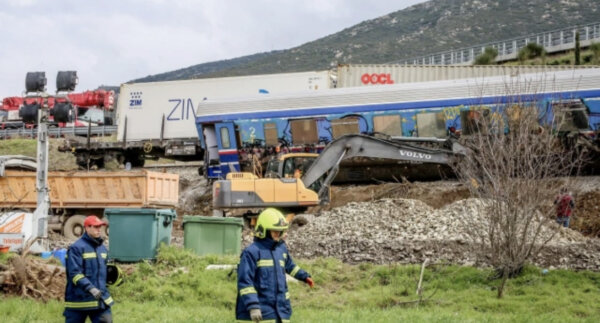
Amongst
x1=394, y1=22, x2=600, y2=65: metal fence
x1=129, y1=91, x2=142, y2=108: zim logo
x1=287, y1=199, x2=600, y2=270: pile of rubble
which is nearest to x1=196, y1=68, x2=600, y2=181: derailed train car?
x1=287, y1=199, x2=600, y2=270: pile of rubble

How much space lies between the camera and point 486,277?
48.4 feet

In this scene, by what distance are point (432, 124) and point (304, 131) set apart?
Answer: 14.1ft

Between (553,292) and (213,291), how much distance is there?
18.2 feet

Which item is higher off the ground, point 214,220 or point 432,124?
point 432,124

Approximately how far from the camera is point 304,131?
28562 millimetres

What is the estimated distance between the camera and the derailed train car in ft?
83.2

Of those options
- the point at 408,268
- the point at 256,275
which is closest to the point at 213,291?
the point at 408,268

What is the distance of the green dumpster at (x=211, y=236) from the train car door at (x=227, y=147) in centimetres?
1181

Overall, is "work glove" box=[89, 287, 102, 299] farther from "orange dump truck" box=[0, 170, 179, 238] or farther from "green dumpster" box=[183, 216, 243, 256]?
"orange dump truck" box=[0, 170, 179, 238]

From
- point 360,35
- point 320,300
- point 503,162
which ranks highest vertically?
point 360,35

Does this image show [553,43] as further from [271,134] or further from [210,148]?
[210,148]

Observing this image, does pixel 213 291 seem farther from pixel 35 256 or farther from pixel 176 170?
pixel 176 170

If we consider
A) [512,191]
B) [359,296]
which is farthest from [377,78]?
[359,296]

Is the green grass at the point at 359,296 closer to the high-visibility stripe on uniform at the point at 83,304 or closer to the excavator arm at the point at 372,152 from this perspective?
the high-visibility stripe on uniform at the point at 83,304
